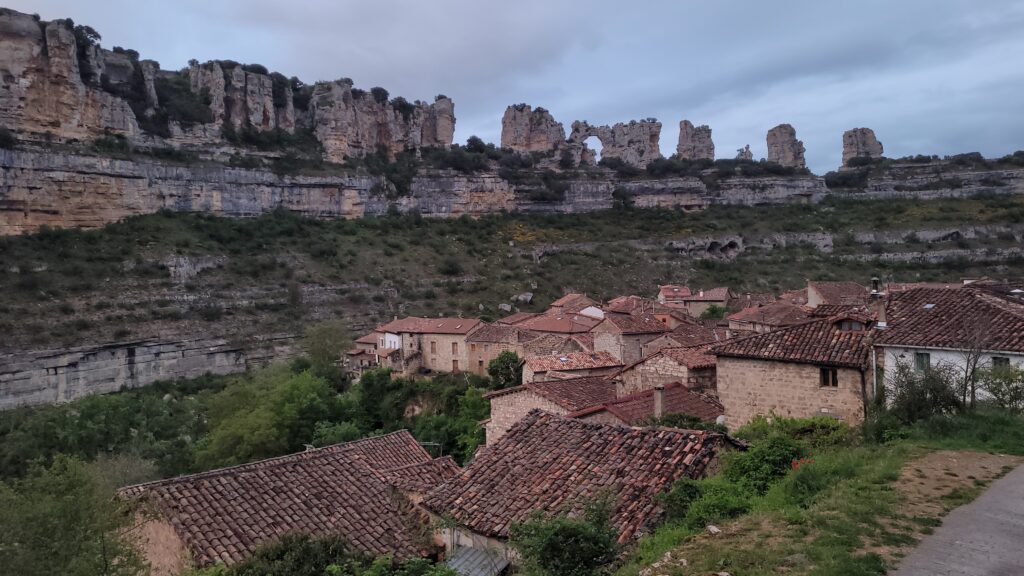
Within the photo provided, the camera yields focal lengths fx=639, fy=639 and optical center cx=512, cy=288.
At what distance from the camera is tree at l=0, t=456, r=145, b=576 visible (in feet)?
25.0

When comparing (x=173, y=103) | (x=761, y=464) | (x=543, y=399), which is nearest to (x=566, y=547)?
(x=761, y=464)

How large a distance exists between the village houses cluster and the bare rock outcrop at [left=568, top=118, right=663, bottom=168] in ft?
282

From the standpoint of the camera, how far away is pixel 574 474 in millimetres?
8734

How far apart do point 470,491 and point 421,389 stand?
25.3m

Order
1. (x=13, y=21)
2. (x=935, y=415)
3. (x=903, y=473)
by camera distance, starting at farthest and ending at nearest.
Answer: (x=13, y=21) → (x=935, y=415) → (x=903, y=473)

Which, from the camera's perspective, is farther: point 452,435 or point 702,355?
point 452,435

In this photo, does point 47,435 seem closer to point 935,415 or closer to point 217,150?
point 935,415

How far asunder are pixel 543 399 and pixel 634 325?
12601 millimetres

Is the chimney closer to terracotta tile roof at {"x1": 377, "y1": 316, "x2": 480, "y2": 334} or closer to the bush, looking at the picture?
the bush

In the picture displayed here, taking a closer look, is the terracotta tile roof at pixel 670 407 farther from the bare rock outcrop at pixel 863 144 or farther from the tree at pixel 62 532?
the bare rock outcrop at pixel 863 144

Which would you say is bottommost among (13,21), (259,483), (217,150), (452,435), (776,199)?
(452,435)

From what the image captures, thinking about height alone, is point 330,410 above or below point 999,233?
below

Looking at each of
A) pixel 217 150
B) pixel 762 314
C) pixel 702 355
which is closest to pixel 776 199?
pixel 762 314

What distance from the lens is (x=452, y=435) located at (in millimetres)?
27328
